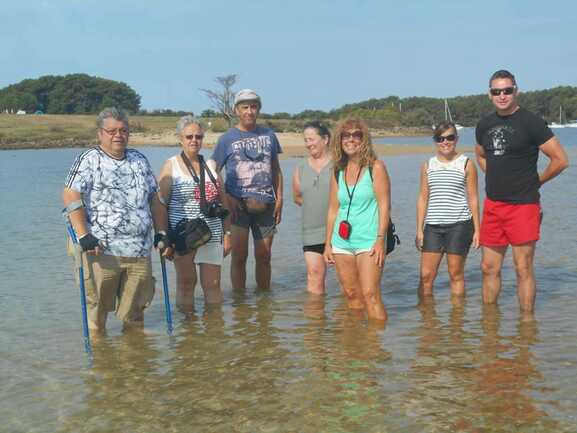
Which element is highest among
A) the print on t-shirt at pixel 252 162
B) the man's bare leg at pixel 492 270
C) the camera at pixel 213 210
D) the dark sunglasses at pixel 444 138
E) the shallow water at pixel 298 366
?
the dark sunglasses at pixel 444 138

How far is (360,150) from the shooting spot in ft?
19.1

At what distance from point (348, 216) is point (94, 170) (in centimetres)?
204

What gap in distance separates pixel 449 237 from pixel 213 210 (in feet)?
7.50

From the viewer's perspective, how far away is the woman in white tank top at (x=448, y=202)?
6.95m

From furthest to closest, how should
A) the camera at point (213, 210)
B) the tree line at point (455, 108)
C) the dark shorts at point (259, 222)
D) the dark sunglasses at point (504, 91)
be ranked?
the tree line at point (455, 108)
the dark shorts at point (259, 222)
the camera at point (213, 210)
the dark sunglasses at point (504, 91)

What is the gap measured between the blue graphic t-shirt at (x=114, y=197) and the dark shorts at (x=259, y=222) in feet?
5.77

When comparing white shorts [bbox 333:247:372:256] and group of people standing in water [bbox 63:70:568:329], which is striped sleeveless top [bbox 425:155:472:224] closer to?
group of people standing in water [bbox 63:70:568:329]

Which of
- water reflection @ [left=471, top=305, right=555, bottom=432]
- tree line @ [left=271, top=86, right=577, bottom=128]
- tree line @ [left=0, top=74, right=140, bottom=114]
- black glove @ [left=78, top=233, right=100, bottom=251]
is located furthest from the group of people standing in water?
tree line @ [left=0, top=74, right=140, bottom=114]

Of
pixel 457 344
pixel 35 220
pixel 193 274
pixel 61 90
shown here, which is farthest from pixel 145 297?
pixel 61 90

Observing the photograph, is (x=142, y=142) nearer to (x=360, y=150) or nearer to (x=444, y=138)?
(x=444, y=138)

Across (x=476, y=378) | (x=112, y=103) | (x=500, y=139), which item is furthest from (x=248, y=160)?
(x=112, y=103)

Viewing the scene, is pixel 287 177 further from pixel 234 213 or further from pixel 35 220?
pixel 234 213

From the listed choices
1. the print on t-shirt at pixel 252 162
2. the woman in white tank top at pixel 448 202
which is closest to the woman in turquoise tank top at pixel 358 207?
the woman in white tank top at pixel 448 202

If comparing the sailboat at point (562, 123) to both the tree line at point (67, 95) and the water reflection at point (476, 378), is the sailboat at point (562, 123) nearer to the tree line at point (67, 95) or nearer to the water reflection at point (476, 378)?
the tree line at point (67, 95)
